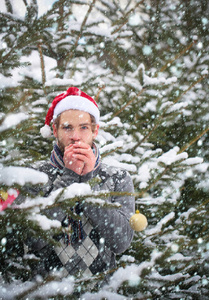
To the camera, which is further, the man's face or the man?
the man's face

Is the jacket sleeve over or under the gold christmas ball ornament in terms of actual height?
over

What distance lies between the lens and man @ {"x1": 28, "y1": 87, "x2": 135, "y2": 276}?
1602mm

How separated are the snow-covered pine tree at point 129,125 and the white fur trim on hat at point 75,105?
0.78 ft

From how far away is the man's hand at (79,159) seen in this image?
160cm

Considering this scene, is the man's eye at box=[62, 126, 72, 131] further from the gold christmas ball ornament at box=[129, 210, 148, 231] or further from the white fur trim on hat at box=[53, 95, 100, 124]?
the gold christmas ball ornament at box=[129, 210, 148, 231]

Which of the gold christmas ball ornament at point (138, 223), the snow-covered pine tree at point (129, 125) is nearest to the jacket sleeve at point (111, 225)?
the gold christmas ball ornament at point (138, 223)

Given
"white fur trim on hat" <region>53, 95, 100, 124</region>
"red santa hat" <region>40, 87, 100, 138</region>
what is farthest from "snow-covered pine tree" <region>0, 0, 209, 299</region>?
"white fur trim on hat" <region>53, 95, 100, 124</region>

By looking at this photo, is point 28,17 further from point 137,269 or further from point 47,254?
point 137,269

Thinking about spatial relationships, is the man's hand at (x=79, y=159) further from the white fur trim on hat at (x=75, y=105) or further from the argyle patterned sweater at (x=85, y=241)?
the white fur trim on hat at (x=75, y=105)

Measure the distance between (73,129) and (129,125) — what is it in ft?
4.45

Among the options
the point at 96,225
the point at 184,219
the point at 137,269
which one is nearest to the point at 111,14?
the point at 184,219

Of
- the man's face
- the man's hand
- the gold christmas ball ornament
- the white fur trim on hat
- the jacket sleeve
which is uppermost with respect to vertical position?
the white fur trim on hat

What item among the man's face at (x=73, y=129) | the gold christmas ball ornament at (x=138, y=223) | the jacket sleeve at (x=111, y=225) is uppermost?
the man's face at (x=73, y=129)

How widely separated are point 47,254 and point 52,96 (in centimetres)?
181
